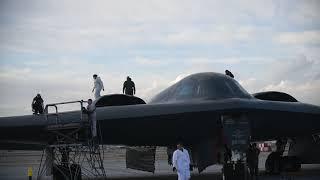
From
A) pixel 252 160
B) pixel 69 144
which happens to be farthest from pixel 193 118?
pixel 69 144

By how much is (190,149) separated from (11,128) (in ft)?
18.6

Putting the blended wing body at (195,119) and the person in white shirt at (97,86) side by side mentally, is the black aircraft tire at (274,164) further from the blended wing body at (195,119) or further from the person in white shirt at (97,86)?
the person in white shirt at (97,86)

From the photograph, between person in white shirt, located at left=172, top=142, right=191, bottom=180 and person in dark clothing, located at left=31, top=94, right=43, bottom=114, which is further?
person in dark clothing, located at left=31, top=94, right=43, bottom=114

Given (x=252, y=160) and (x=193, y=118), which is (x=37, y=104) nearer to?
(x=193, y=118)

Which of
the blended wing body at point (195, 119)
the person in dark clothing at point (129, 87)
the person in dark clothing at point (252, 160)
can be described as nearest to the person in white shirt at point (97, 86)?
the person in dark clothing at point (129, 87)

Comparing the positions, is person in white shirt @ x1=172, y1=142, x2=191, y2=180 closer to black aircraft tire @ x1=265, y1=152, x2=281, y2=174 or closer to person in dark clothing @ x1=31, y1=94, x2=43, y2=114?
person in dark clothing @ x1=31, y1=94, x2=43, y2=114

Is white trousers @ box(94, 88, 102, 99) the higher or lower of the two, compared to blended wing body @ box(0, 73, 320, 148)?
higher

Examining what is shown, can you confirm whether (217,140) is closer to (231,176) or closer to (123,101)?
(231,176)

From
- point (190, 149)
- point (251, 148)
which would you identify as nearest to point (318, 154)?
point (251, 148)

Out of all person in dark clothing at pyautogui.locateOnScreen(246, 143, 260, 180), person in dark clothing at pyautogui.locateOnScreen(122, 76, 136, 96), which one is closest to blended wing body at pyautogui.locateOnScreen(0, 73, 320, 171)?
person in dark clothing at pyautogui.locateOnScreen(246, 143, 260, 180)

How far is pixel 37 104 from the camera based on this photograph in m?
18.4

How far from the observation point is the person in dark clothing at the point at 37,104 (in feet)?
60.3

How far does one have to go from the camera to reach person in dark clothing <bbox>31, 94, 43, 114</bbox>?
724 inches

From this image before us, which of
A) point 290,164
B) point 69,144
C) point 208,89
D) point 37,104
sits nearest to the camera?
point 69,144
